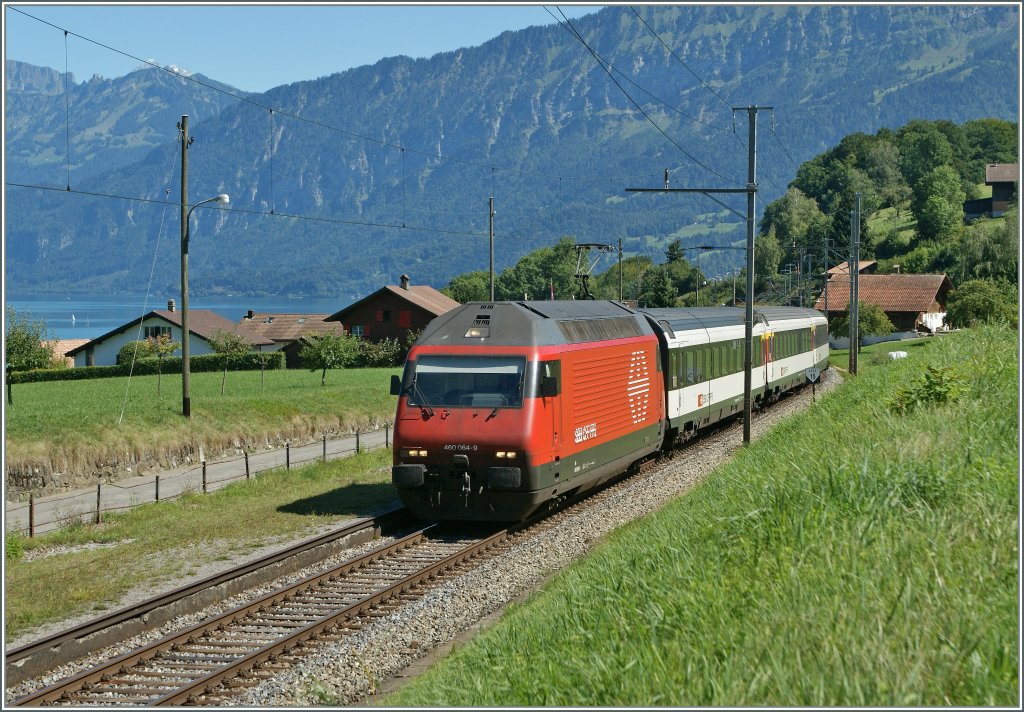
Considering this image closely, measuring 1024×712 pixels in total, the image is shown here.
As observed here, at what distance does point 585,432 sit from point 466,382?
114 inches

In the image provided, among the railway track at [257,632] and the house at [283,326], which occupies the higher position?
the house at [283,326]

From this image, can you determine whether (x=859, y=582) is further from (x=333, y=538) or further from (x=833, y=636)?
(x=333, y=538)

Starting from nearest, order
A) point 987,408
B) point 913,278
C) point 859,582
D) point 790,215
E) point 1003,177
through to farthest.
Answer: point 859,582
point 987,408
point 913,278
point 1003,177
point 790,215

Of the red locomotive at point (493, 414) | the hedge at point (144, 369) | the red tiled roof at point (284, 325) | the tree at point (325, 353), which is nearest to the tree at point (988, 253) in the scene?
the tree at point (325, 353)

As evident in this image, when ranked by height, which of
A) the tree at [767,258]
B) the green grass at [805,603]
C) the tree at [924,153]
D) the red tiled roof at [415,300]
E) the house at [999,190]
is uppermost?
the tree at [924,153]

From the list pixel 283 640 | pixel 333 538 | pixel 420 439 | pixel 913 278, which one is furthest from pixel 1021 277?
pixel 913 278

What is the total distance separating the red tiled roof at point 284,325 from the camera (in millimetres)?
106075

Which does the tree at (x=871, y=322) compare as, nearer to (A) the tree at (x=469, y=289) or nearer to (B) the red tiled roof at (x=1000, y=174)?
(B) the red tiled roof at (x=1000, y=174)

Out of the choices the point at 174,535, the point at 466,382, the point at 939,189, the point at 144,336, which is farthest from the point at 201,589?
the point at 939,189

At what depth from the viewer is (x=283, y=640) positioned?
12.7 m

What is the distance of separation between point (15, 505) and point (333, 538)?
550 inches

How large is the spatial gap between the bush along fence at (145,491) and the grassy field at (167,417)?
1161 mm

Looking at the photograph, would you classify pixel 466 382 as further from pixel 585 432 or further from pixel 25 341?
pixel 25 341

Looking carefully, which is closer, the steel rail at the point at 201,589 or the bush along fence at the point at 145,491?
the steel rail at the point at 201,589
